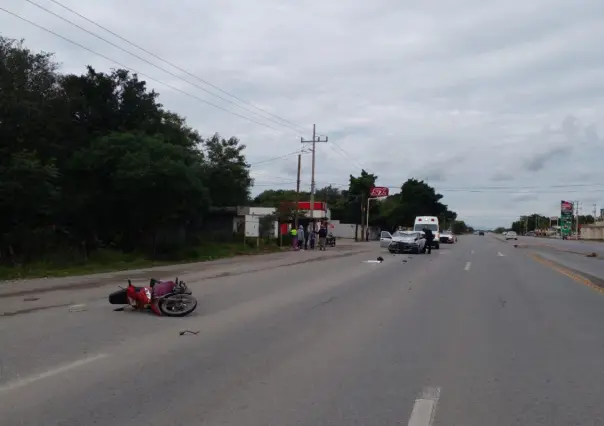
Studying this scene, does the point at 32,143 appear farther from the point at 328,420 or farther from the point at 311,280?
the point at 328,420

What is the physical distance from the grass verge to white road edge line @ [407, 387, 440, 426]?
16932mm

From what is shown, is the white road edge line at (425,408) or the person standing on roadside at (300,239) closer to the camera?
the white road edge line at (425,408)

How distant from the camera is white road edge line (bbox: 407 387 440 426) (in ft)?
19.9

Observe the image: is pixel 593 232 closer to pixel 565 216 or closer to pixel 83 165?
pixel 565 216

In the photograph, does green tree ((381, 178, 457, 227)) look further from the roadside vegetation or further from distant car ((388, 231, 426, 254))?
the roadside vegetation

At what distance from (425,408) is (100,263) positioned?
2239 cm

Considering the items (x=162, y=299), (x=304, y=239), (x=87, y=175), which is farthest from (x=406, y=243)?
(x=162, y=299)

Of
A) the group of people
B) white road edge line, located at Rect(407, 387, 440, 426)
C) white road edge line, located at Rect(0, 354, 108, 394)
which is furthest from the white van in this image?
white road edge line, located at Rect(407, 387, 440, 426)

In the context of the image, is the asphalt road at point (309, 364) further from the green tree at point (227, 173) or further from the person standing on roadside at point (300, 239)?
the green tree at point (227, 173)

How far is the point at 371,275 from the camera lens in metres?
23.7

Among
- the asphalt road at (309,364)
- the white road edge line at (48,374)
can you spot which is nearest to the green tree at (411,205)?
the asphalt road at (309,364)

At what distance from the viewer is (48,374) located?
7.71 m

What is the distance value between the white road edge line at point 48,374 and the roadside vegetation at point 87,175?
15061 millimetres

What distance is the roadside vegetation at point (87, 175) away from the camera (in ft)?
90.7
